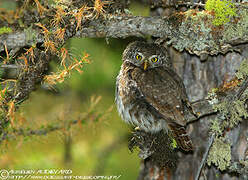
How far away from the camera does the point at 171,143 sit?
298 cm

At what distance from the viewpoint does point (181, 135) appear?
2723 millimetres

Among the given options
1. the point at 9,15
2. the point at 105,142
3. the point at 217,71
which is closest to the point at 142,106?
the point at 217,71

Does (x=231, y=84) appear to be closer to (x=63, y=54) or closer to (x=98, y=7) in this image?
(x=98, y=7)

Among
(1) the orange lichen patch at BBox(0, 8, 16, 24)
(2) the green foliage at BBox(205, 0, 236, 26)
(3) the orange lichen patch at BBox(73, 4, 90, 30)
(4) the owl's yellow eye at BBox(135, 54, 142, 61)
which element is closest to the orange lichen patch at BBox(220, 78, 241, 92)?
(2) the green foliage at BBox(205, 0, 236, 26)

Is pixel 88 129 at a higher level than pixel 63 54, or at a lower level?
lower

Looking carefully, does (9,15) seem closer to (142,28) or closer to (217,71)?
(142,28)

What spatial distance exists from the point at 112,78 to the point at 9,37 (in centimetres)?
169

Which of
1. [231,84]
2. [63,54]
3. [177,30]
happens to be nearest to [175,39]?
[177,30]

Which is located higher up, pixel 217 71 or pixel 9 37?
pixel 9 37

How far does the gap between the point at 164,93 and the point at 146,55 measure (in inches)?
Result: 16.3

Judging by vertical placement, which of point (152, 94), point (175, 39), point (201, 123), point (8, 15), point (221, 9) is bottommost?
point (201, 123)

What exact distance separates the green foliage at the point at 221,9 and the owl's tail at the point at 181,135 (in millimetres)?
914

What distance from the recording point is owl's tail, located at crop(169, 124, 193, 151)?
2.71 metres

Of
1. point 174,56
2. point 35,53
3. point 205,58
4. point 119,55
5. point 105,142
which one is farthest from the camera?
point 105,142
